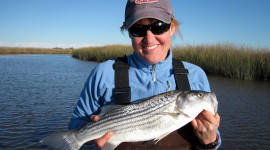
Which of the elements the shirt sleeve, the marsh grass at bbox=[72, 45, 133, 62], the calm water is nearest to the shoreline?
the calm water

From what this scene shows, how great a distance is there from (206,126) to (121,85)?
124 centimetres

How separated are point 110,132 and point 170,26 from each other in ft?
5.79

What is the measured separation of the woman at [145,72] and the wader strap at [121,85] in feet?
0.27

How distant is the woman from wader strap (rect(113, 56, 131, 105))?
0.08 metres

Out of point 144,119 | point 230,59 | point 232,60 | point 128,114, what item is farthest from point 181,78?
point 230,59

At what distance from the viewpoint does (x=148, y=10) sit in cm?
261

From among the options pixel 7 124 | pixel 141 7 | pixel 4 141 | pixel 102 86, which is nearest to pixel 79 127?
pixel 102 86

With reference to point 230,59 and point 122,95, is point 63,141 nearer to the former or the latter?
point 122,95

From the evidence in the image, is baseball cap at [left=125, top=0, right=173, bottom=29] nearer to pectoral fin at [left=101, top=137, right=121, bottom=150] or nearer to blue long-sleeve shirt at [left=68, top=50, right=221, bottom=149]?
blue long-sleeve shirt at [left=68, top=50, right=221, bottom=149]

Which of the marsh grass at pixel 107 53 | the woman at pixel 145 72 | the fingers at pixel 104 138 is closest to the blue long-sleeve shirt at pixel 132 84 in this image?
the woman at pixel 145 72

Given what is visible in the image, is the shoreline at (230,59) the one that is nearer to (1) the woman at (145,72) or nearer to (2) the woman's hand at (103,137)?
(1) the woman at (145,72)

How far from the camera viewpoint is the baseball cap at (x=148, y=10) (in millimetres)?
2610

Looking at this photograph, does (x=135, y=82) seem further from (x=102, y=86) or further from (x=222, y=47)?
(x=222, y=47)

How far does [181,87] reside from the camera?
2834 mm
